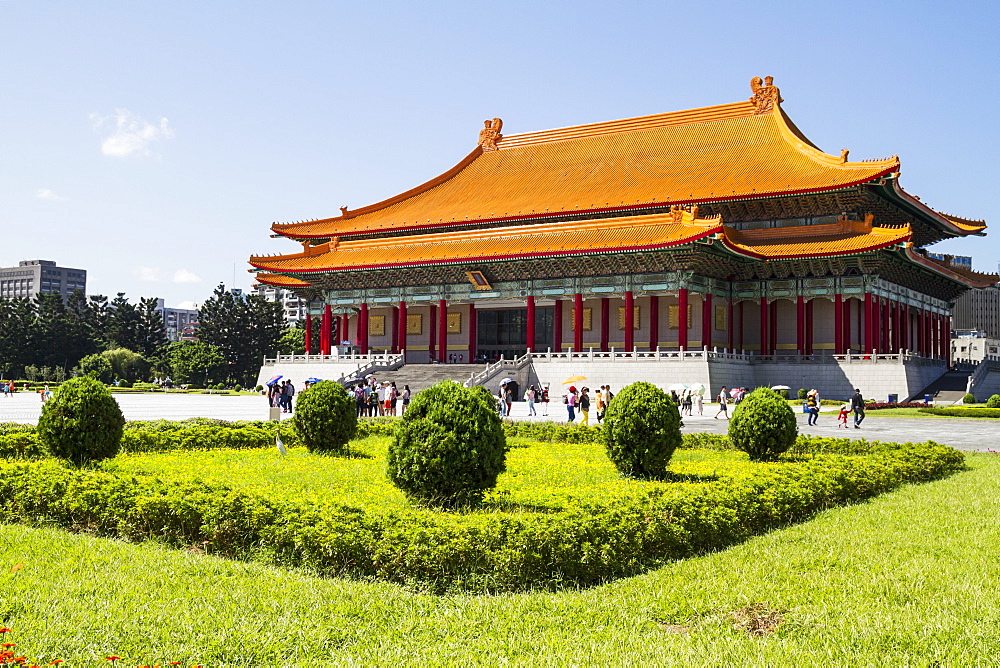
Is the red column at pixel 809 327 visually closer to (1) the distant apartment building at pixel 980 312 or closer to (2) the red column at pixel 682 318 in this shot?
(2) the red column at pixel 682 318

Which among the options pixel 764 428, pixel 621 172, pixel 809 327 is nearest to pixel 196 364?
pixel 621 172

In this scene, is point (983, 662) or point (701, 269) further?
point (701, 269)

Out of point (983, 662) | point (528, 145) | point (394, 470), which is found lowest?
point (983, 662)

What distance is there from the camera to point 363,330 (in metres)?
50.0

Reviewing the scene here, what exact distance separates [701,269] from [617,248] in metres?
4.44

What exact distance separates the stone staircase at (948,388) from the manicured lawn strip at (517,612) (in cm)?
3406

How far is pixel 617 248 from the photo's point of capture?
40.0 metres

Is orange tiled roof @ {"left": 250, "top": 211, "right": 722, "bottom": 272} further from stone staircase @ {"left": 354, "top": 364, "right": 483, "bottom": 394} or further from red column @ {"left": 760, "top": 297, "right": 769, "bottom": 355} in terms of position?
red column @ {"left": 760, "top": 297, "right": 769, "bottom": 355}

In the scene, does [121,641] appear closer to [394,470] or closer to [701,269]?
[394,470]

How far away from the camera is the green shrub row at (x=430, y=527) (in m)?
7.40

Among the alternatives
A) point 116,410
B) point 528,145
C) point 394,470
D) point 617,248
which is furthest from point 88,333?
point 394,470

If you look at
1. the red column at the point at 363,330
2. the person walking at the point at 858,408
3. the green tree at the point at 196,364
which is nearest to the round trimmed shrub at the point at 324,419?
the person walking at the point at 858,408

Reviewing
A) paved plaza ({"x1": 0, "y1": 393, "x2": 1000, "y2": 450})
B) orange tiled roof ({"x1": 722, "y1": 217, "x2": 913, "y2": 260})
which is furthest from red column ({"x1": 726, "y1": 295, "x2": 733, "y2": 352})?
paved plaza ({"x1": 0, "y1": 393, "x2": 1000, "y2": 450})

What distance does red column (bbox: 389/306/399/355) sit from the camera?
168 feet
